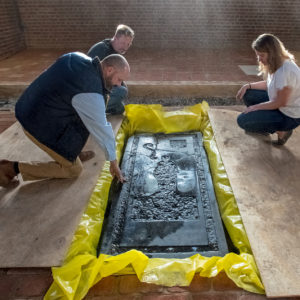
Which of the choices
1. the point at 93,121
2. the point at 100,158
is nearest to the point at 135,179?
the point at 100,158

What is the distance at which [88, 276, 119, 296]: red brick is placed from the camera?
1.50m

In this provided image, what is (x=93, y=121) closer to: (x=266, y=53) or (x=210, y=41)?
(x=266, y=53)

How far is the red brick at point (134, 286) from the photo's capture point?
150 centimetres

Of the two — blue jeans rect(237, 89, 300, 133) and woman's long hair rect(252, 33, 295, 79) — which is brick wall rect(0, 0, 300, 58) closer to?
blue jeans rect(237, 89, 300, 133)

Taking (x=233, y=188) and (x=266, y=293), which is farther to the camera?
(x=233, y=188)

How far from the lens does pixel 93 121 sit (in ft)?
5.93

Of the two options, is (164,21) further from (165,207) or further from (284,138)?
(165,207)

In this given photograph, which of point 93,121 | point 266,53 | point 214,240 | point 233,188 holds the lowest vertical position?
point 214,240

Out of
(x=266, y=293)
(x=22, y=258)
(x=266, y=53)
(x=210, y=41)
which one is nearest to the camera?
(x=266, y=293)

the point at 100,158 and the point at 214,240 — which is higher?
the point at 100,158

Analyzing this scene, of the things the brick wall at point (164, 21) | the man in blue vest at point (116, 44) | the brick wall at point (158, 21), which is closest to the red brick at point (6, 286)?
→ the man in blue vest at point (116, 44)

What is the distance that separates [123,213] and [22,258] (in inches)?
31.2

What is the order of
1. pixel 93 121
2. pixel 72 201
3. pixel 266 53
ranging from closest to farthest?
pixel 93 121, pixel 72 201, pixel 266 53

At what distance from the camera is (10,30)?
654 cm
